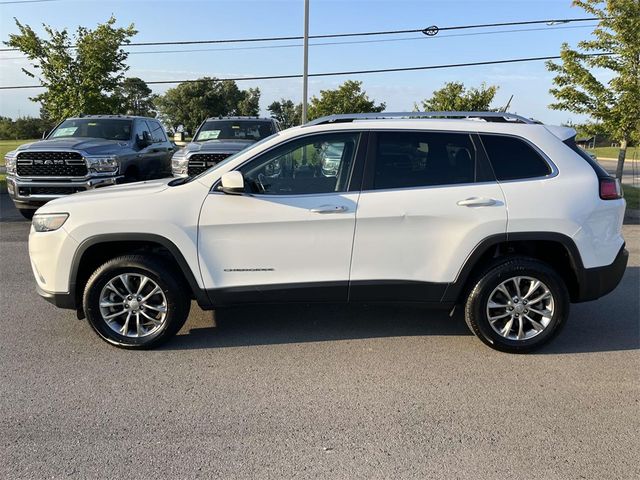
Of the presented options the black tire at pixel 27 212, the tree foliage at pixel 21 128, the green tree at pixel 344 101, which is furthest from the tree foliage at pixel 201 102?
the black tire at pixel 27 212

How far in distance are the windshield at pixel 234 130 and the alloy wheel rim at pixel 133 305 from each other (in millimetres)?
7095

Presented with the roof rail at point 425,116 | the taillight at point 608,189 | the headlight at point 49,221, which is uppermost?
the roof rail at point 425,116

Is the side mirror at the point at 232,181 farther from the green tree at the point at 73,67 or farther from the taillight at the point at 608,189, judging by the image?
the green tree at the point at 73,67

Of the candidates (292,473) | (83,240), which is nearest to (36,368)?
(83,240)

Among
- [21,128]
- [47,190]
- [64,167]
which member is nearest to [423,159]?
[64,167]

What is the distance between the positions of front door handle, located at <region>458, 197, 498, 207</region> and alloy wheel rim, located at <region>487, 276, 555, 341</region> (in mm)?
627

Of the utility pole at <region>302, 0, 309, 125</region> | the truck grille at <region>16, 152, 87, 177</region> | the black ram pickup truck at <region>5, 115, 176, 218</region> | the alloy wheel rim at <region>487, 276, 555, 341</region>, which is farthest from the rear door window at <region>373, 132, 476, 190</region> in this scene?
the utility pole at <region>302, 0, 309, 125</region>

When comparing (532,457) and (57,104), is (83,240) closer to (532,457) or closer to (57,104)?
(532,457)

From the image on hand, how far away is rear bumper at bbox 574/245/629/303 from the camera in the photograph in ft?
13.1

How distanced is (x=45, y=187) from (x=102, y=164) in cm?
106

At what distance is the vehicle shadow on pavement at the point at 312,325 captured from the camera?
4297 millimetres

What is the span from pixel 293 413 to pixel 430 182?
2.00 meters

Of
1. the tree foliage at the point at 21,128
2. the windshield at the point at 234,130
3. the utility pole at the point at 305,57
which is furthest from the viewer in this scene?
the tree foliage at the point at 21,128

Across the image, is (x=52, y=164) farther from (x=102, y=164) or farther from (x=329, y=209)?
(x=329, y=209)
